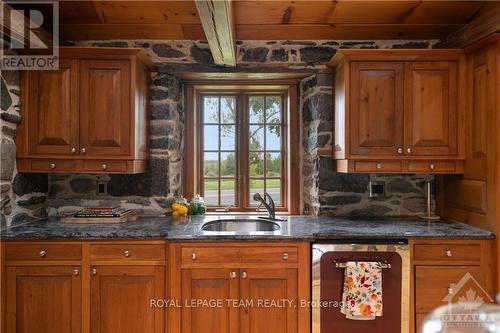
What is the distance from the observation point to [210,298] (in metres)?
2.16

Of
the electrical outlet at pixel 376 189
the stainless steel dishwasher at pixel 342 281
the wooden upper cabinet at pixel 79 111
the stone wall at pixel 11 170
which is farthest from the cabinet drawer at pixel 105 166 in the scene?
the electrical outlet at pixel 376 189

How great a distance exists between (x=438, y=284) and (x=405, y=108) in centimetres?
117

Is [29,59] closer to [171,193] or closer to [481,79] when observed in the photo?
[171,193]

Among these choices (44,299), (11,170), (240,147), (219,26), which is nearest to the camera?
(219,26)

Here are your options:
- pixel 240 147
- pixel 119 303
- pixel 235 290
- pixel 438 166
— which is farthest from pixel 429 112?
pixel 119 303

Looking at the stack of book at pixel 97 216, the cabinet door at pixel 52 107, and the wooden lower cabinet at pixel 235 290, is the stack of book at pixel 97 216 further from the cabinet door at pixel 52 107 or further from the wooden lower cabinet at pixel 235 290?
the wooden lower cabinet at pixel 235 290

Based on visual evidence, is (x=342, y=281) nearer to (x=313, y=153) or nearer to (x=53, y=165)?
(x=313, y=153)

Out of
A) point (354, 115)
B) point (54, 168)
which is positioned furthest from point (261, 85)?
point (54, 168)

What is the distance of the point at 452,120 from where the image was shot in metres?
2.45

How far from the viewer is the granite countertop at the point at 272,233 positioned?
2.16 m

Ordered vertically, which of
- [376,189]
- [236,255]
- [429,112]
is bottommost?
[236,255]

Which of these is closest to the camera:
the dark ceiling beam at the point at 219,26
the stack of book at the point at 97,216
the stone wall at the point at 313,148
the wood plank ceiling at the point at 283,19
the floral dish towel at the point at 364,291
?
the dark ceiling beam at the point at 219,26

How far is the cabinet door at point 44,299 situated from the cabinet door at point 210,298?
660 mm

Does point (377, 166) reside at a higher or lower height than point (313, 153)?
lower
